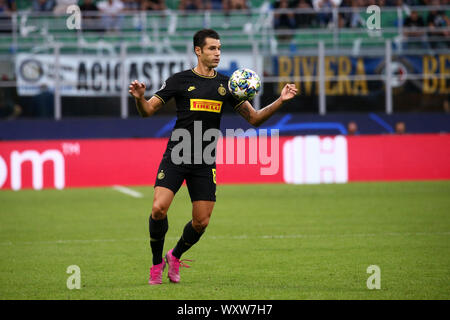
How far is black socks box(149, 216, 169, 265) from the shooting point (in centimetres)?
762

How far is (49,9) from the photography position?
914 inches

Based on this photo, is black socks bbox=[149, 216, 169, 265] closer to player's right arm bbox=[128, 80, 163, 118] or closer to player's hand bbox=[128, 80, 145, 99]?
player's right arm bbox=[128, 80, 163, 118]

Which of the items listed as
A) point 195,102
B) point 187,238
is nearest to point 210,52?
point 195,102

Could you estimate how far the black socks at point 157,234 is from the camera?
300 inches

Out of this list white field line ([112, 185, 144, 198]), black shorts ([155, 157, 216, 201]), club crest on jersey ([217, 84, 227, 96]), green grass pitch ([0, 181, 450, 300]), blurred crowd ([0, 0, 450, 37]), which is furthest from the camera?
blurred crowd ([0, 0, 450, 37])

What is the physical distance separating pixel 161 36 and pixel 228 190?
5482mm

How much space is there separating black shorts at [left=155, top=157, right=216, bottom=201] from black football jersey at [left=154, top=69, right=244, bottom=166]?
0.27 ft

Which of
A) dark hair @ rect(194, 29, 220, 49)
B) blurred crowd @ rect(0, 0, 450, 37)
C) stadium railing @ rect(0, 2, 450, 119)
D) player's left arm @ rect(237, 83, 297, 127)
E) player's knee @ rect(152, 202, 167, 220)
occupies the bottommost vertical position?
player's knee @ rect(152, 202, 167, 220)

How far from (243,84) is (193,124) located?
0.62 metres

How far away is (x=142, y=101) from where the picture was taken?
746cm

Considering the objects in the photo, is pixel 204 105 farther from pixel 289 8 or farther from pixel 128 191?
pixel 289 8

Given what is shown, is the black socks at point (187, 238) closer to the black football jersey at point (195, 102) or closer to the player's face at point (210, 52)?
the black football jersey at point (195, 102)

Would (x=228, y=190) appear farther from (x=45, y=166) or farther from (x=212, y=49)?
(x=212, y=49)

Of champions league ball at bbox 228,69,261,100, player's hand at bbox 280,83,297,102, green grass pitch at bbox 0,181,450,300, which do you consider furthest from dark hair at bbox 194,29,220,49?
green grass pitch at bbox 0,181,450,300
